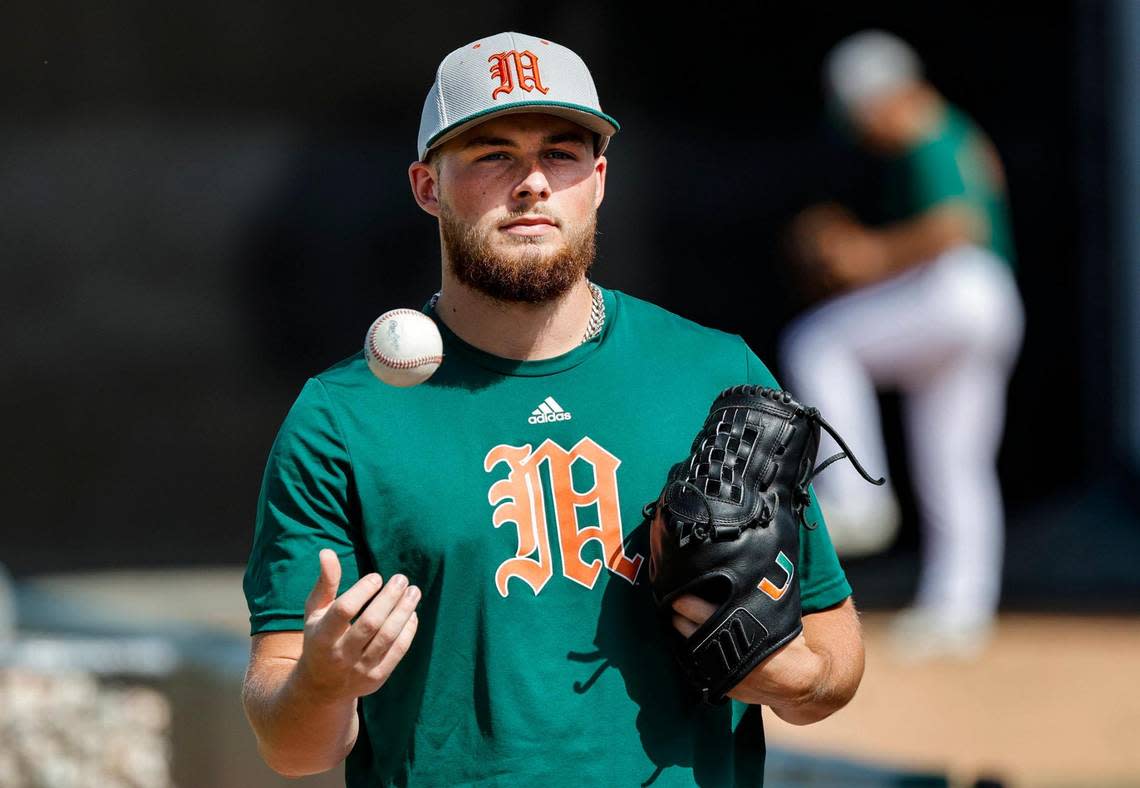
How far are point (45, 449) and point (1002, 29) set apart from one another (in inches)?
196

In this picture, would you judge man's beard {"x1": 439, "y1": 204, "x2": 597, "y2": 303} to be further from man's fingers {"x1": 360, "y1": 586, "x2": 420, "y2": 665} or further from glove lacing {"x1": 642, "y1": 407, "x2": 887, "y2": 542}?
man's fingers {"x1": 360, "y1": 586, "x2": 420, "y2": 665}

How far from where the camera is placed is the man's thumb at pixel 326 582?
206cm

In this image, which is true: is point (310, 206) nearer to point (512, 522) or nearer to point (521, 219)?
point (521, 219)

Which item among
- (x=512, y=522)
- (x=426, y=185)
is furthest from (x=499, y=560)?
(x=426, y=185)

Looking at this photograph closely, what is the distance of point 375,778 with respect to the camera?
2.32 meters

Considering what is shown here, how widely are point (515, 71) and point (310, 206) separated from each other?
5.86 meters

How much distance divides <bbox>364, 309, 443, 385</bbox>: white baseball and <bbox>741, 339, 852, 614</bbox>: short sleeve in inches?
18.7

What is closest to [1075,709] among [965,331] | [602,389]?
[965,331]

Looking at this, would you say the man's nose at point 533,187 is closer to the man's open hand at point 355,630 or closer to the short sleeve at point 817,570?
the short sleeve at point 817,570

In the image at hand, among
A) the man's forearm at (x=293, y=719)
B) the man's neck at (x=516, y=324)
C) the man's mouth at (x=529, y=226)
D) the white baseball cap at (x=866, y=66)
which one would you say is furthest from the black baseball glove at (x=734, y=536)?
the white baseball cap at (x=866, y=66)

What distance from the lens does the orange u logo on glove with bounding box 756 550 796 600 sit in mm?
2301

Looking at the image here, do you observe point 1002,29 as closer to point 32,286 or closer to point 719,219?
point 719,219

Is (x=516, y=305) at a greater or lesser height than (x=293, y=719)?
greater

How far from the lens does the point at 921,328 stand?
7.94 m
